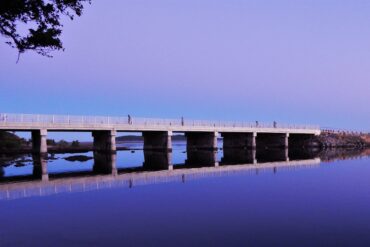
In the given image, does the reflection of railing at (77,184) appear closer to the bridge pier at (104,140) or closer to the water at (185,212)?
the water at (185,212)

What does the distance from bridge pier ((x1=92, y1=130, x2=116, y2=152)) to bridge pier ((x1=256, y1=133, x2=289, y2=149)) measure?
43891mm

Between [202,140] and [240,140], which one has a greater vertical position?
[202,140]

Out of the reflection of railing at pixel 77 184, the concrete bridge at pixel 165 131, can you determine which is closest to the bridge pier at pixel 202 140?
the concrete bridge at pixel 165 131

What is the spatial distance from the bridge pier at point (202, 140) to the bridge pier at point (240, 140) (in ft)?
32.8

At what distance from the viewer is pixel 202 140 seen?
88.6 metres

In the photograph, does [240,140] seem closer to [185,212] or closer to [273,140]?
[273,140]

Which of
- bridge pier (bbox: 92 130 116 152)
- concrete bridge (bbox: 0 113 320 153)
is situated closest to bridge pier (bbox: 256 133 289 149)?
concrete bridge (bbox: 0 113 320 153)

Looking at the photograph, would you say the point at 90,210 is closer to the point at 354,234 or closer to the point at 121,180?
the point at 354,234

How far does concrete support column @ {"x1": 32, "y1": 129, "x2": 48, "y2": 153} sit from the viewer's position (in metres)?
57.6

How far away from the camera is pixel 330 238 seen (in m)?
15.6

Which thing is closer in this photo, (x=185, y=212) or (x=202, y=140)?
(x=185, y=212)

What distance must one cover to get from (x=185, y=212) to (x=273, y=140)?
271 feet

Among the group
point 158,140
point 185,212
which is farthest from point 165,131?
point 185,212

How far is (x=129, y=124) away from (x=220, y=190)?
39.5 m
